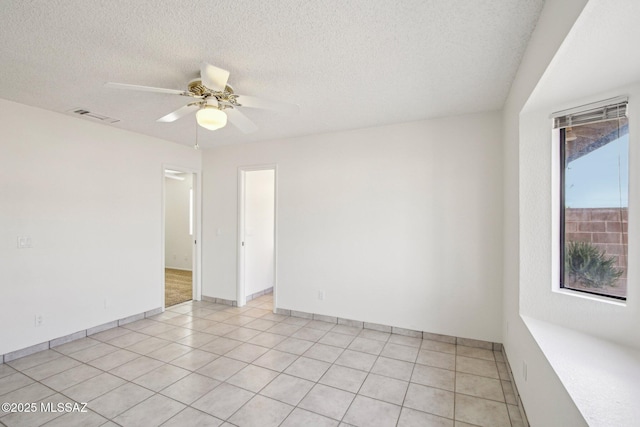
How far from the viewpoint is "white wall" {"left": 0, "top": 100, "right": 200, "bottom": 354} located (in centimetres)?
290

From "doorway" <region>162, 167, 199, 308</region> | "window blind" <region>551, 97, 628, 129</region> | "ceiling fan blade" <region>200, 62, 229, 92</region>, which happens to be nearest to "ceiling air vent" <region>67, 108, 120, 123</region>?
"ceiling fan blade" <region>200, 62, 229, 92</region>

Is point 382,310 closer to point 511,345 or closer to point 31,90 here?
point 511,345

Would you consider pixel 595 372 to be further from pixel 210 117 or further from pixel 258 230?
pixel 258 230

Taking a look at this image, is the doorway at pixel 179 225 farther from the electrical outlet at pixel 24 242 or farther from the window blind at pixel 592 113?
the window blind at pixel 592 113

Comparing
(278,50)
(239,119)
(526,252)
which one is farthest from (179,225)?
(526,252)

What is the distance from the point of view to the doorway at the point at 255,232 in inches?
183

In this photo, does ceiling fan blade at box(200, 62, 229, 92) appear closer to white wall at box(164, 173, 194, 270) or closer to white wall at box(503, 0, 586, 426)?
white wall at box(503, 0, 586, 426)

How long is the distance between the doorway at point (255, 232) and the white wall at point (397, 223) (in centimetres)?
40

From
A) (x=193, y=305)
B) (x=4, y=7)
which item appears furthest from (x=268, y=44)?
(x=193, y=305)

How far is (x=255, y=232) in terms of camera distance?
5.07 meters

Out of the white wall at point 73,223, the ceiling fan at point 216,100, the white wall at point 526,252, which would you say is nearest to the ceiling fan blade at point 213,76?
the ceiling fan at point 216,100

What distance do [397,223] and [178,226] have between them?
243 inches

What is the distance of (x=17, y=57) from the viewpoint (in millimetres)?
2086

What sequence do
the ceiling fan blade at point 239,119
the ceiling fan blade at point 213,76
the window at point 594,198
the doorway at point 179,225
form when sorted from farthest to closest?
the doorway at point 179,225 → the ceiling fan blade at point 239,119 → the ceiling fan blade at point 213,76 → the window at point 594,198
